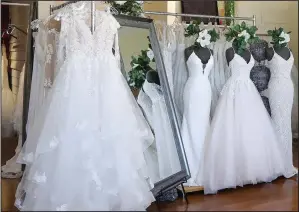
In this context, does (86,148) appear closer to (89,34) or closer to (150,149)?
(150,149)

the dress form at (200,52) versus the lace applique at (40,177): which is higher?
the dress form at (200,52)

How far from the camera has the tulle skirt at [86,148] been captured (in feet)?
5.10

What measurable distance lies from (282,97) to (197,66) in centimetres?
59

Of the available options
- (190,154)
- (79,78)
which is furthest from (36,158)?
(190,154)

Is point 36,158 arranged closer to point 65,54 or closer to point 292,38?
point 65,54

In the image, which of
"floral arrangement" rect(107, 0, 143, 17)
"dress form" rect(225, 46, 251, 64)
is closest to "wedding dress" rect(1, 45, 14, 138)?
"floral arrangement" rect(107, 0, 143, 17)

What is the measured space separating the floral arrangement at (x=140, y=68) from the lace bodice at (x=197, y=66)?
30 centimetres

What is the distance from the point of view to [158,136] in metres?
1.90

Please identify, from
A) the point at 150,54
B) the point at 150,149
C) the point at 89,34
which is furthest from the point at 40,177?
the point at 150,54

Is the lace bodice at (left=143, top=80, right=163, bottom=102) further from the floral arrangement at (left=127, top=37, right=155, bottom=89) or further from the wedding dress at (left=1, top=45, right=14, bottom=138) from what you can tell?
the wedding dress at (left=1, top=45, right=14, bottom=138)

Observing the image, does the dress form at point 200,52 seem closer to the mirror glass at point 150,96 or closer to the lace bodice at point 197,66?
the lace bodice at point 197,66

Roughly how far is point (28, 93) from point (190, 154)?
1.00 meters

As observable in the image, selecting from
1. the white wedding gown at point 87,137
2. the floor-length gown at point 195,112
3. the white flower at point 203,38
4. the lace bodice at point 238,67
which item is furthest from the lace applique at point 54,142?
the lace bodice at point 238,67

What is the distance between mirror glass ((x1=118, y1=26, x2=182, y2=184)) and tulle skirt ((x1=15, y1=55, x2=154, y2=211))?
0.15 m
